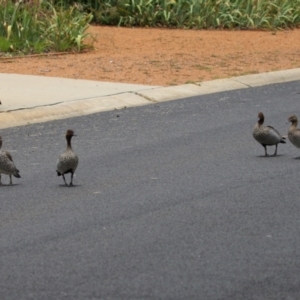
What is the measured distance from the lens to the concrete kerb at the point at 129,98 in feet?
49.1

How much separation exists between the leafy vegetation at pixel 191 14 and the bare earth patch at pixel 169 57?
0.64m

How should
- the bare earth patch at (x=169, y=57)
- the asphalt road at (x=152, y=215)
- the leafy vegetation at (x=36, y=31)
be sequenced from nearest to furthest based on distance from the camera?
the asphalt road at (x=152, y=215)
the bare earth patch at (x=169, y=57)
the leafy vegetation at (x=36, y=31)

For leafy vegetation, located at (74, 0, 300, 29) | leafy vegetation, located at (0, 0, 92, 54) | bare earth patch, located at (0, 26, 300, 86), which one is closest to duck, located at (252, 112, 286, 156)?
bare earth patch, located at (0, 26, 300, 86)

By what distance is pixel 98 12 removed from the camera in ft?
93.8

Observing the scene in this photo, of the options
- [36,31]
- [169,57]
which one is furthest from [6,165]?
[36,31]

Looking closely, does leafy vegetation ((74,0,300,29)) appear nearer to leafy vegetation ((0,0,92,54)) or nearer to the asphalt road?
leafy vegetation ((0,0,92,54))

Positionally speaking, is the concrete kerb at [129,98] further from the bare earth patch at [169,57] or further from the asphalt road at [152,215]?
the asphalt road at [152,215]

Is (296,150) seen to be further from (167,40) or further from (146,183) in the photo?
(167,40)

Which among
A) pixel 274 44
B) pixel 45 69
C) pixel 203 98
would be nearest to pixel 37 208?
pixel 203 98

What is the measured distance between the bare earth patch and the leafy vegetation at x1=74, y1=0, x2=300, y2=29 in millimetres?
641

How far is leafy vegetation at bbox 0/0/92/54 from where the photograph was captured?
22.4 meters

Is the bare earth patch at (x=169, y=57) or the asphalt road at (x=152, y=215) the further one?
the bare earth patch at (x=169, y=57)

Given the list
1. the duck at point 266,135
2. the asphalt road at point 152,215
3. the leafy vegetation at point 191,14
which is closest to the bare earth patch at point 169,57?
the leafy vegetation at point 191,14

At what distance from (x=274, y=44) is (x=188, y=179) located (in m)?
14.8
